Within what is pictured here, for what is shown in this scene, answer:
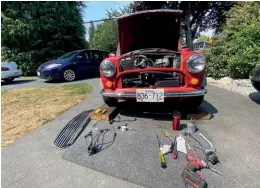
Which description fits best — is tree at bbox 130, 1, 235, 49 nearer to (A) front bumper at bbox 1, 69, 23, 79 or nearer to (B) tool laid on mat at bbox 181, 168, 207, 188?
(A) front bumper at bbox 1, 69, 23, 79

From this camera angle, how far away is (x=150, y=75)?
3004 millimetres

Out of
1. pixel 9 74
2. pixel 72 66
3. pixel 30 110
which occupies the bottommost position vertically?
pixel 30 110

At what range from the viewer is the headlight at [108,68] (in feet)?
9.65

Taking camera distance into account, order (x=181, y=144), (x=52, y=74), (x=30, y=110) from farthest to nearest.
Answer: (x=52, y=74)
(x=30, y=110)
(x=181, y=144)

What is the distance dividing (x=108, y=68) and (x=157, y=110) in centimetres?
123

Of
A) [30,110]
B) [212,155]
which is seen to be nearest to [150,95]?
[212,155]

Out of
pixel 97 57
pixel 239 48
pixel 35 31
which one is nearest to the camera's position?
pixel 239 48

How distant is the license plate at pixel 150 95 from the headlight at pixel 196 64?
560 mm

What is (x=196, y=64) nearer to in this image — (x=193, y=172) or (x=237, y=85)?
(x=193, y=172)

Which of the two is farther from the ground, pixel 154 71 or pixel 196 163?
pixel 154 71

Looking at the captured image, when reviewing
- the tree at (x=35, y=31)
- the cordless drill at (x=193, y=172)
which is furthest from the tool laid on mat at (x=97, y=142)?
the tree at (x=35, y=31)

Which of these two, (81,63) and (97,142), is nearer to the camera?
(97,142)

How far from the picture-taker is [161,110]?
347 centimetres

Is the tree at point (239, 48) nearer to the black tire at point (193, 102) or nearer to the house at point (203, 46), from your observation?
the house at point (203, 46)
